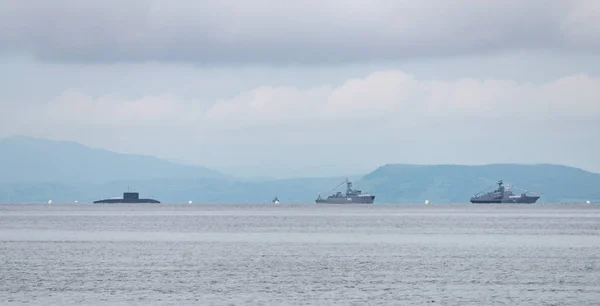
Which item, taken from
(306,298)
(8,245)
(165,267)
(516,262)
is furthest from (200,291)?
(8,245)

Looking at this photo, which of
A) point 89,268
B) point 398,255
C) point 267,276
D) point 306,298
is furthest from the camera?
point 398,255

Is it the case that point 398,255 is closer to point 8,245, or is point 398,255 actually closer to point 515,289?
point 515,289

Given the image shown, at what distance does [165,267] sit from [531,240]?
219ft

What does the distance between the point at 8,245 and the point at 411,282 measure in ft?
223

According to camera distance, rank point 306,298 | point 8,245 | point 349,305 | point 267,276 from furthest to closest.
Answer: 1. point 8,245
2. point 267,276
3. point 306,298
4. point 349,305

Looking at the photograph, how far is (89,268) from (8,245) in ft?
141

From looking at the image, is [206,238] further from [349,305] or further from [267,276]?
[349,305]

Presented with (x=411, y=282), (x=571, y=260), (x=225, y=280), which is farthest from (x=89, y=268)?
(x=571, y=260)

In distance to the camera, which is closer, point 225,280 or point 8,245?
point 225,280

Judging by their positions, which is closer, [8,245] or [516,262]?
[516,262]

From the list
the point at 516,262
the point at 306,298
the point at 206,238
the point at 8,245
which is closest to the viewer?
the point at 306,298

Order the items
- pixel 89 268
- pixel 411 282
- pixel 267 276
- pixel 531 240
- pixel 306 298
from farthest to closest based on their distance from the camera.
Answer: pixel 531 240 < pixel 89 268 < pixel 267 276 < pixel 411 282 < pixel 306 298

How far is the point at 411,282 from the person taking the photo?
79.6m

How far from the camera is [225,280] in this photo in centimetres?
8194
